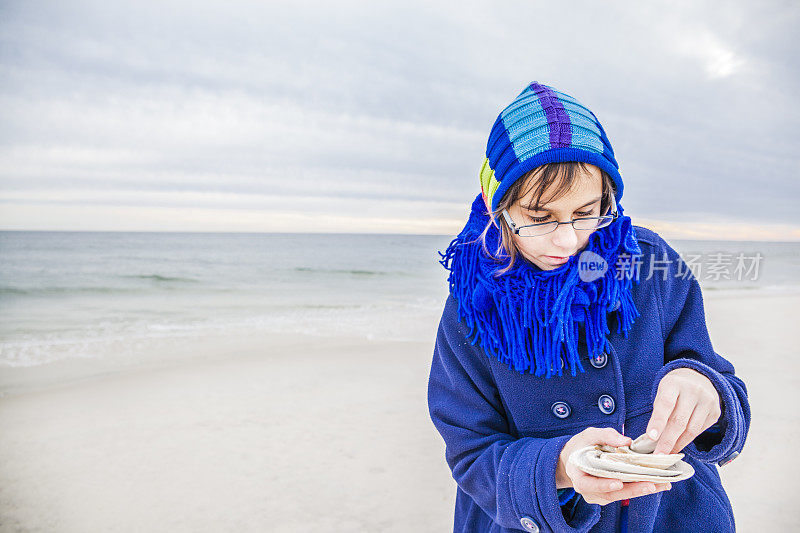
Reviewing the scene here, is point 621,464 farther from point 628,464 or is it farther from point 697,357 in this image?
point 697,357

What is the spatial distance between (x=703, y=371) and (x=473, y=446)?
51cm

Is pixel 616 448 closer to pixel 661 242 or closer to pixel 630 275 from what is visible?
pixel 630 275

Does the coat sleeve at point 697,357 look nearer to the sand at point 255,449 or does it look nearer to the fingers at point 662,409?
the fingers at point 662,409

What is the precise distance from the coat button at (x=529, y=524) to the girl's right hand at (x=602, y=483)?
0.15m

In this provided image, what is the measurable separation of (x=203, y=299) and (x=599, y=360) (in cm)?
1370

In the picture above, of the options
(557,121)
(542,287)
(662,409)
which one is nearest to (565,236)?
(542,287)

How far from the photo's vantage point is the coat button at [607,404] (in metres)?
1.20

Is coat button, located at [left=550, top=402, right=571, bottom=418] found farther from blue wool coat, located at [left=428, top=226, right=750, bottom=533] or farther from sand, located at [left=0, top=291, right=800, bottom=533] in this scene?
sand, located at [left=0, top=291, right=800, bottom=533]

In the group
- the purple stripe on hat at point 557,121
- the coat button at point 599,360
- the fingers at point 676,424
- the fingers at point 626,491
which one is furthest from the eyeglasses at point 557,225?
the fingers at point 626,491

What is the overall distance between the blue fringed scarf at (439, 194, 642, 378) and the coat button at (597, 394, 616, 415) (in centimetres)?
9

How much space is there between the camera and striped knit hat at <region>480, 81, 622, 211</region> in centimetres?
110

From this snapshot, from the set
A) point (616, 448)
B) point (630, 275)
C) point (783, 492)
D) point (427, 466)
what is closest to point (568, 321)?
point (630, 275)

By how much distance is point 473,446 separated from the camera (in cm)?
A: 120

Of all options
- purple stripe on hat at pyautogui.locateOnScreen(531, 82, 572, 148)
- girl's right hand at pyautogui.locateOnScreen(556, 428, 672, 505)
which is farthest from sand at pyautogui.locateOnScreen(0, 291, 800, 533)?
purple stripe on hat at pyautogui.locateOnScreen(531, 82, 572, 148)
